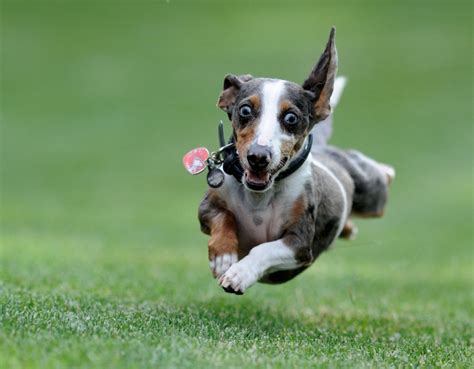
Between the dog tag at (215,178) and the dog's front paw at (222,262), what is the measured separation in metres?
0.43

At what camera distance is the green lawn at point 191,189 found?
521 centimetres

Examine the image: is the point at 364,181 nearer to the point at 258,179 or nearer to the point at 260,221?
the point at 260,221

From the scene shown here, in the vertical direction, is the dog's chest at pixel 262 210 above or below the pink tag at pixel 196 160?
below

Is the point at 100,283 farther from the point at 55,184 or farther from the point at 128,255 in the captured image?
the point at 55,184

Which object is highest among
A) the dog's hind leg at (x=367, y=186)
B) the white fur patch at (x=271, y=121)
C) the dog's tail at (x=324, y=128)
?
the white fur patch at (x=271, y=121)

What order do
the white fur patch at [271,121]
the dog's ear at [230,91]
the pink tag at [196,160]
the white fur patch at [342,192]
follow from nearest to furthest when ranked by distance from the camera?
the white fur patch at [271,121]
the pink tag at [196,160]
the dog's ear at [230,91]
the white fur patch at [342,192]

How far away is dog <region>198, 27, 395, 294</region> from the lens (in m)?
5.37

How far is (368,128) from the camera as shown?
23984 millimetres

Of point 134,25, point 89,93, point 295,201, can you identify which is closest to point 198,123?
point 89,93

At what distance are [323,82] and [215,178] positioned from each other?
876mm

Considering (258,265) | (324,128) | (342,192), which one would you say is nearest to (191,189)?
(324,128)

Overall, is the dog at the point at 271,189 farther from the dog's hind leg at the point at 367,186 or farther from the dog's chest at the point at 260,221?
the dog's hind leg at the point at 367,186

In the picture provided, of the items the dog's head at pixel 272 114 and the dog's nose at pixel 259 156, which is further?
the dog's head at pixel 272 114

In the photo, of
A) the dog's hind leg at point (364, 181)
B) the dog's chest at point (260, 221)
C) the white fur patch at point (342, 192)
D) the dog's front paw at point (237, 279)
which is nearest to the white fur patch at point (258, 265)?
the dog's front paw at point (237, 279)
